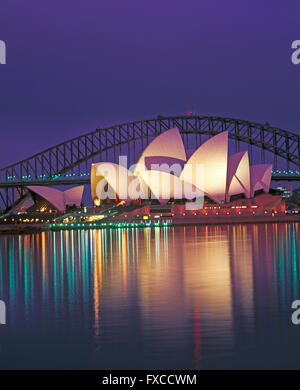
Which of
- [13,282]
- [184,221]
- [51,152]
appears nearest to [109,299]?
[13,282]

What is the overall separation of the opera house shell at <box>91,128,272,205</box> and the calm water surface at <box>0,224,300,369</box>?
49979 millimetres

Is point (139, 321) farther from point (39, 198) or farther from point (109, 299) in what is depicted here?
point (39, 198)

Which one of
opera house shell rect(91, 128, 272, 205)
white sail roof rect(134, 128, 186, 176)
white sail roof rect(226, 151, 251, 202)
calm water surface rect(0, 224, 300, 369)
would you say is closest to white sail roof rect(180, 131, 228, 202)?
opera house shell rect(91, 128, 272, 205)

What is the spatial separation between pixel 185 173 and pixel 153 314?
64.6m

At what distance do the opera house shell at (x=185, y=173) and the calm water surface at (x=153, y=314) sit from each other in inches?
1968

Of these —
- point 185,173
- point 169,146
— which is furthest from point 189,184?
point 169,146

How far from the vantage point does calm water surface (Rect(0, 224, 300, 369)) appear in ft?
37.1

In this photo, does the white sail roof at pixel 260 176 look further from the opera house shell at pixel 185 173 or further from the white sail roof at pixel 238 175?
the white sail roof at pixel 238 175

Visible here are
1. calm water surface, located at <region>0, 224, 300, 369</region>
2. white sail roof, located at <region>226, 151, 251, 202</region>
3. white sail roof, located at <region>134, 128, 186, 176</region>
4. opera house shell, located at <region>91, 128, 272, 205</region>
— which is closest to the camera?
calm water surface, located at <region>0, 224, 300, 369</region>

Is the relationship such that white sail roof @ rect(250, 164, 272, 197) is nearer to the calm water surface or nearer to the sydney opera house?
the sydney opera house

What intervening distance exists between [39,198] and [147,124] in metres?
20.5

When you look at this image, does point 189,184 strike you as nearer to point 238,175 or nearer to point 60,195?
point 238,175

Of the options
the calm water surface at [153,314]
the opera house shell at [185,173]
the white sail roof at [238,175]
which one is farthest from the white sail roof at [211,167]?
the calm water surface at [153,314]

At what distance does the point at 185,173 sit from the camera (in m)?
79.1
